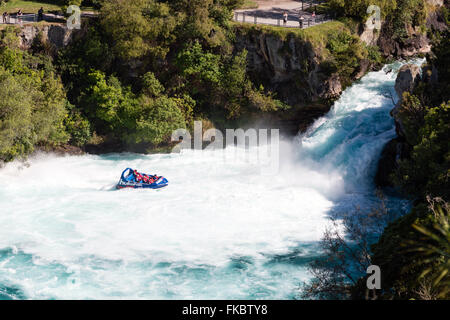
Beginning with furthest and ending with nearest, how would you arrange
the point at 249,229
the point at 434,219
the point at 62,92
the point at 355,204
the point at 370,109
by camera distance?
the point at 62,92 < the point at 370,109 < the point at 355,204 < the point at 249,229 < the point at 434,219

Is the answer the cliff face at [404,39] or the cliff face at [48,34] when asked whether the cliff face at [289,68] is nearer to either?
the cliff face at [404,39]

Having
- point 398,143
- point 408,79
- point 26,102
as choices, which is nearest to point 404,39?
point 408,79

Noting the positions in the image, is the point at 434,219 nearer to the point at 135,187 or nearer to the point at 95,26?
the point at 135,187

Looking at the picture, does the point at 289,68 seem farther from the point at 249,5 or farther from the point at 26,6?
the point at 26,6

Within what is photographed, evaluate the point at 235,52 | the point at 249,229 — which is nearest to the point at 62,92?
the point at 235,52

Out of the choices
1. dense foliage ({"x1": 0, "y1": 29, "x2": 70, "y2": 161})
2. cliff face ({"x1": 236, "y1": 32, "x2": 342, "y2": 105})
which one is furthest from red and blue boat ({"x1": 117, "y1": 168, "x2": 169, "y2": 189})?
cliff face ({"x1": 236, "y1": 32, "x2": 342, "y2": 105})

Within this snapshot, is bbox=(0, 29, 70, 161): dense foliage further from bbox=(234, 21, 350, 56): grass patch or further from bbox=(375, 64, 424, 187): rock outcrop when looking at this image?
bbox=(375, 64, 424, 187): rock outcrop

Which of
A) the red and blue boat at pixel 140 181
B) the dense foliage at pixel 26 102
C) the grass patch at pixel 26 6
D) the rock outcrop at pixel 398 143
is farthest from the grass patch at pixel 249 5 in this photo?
the red and blue boat at pixel 140 181
